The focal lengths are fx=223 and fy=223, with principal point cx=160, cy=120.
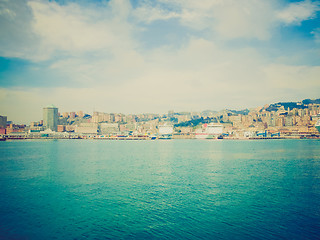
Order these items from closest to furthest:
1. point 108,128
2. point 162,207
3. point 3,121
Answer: point 162,207
point 3,121
point 108,128

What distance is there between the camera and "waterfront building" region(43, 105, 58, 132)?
6329 inches

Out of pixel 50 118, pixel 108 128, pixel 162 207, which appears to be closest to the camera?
pixel 162 207

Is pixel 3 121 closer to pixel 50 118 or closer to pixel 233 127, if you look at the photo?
pixel 50 118

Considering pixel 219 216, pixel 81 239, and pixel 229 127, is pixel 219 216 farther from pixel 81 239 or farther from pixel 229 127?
pixel 229 127

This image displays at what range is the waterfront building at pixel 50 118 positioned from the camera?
161 metres

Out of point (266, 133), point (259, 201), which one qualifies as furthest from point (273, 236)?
point (266, 133)

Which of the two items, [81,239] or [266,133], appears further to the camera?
[266,133]

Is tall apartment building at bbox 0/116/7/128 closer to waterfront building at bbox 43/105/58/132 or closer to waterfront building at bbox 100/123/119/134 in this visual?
waterfront building at bbox 43/105/58/132

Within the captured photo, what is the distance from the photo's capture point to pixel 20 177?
1980cm

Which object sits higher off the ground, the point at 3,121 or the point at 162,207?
the point at 3,121

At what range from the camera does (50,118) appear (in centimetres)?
16225

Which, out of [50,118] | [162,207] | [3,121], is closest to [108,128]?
[50,118]

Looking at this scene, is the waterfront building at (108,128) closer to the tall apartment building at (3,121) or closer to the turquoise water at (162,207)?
the tall apartment building at (3,121)

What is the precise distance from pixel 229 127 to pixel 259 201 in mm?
140917
